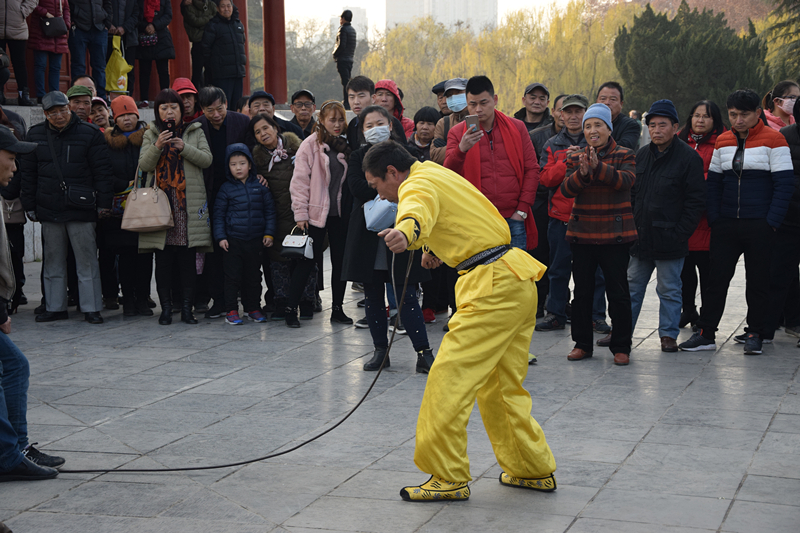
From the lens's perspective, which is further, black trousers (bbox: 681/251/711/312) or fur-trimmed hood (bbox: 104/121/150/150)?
fur-trimmed hood (bbox: 104/121/150/150)

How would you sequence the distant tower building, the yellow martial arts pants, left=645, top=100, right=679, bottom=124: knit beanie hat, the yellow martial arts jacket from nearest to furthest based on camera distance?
the yellow martial arts pants < the yellow martial arts jacket < left=645, top=100, right=679, bottom=124: knit beanie hat < the distant tower building

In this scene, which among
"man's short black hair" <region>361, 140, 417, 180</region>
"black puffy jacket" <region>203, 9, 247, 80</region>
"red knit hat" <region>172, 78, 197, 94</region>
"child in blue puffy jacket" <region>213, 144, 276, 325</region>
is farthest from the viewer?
"black puffy jacket" <region>203, 9, 247, 80</region>

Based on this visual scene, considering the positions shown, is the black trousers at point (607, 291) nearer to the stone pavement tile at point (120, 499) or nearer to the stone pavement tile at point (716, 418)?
the stone pavement tile at point (716, 418)

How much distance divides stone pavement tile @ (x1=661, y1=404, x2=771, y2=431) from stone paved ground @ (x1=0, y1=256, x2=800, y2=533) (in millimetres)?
20

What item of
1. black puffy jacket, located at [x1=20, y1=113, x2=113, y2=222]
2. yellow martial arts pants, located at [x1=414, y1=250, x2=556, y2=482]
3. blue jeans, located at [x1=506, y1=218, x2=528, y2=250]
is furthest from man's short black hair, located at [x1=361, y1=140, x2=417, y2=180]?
black puffy jacket, located at [x1=20, y1=113, x2=113, y2=222]

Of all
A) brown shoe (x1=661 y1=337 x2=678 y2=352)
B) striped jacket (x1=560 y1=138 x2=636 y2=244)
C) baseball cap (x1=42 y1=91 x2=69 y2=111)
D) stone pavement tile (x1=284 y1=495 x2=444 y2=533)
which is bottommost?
brown shoe (x1=661 y1=337 x2=678 y2=352)

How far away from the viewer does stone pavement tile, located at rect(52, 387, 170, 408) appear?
5.65 metres

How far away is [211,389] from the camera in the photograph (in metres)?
5.98

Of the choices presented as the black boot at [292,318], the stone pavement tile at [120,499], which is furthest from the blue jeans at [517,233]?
the stone pavement tile at [120,499]

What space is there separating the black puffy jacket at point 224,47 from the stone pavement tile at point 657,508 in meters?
10.0

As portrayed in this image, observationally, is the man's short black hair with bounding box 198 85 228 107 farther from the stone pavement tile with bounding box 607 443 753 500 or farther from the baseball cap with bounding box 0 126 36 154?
the stone pavement tile with bounding box 607 443 753 500

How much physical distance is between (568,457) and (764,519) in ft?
3.59

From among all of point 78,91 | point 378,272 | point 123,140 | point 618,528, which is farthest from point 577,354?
point 78,91

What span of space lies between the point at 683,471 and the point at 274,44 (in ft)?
55.9
